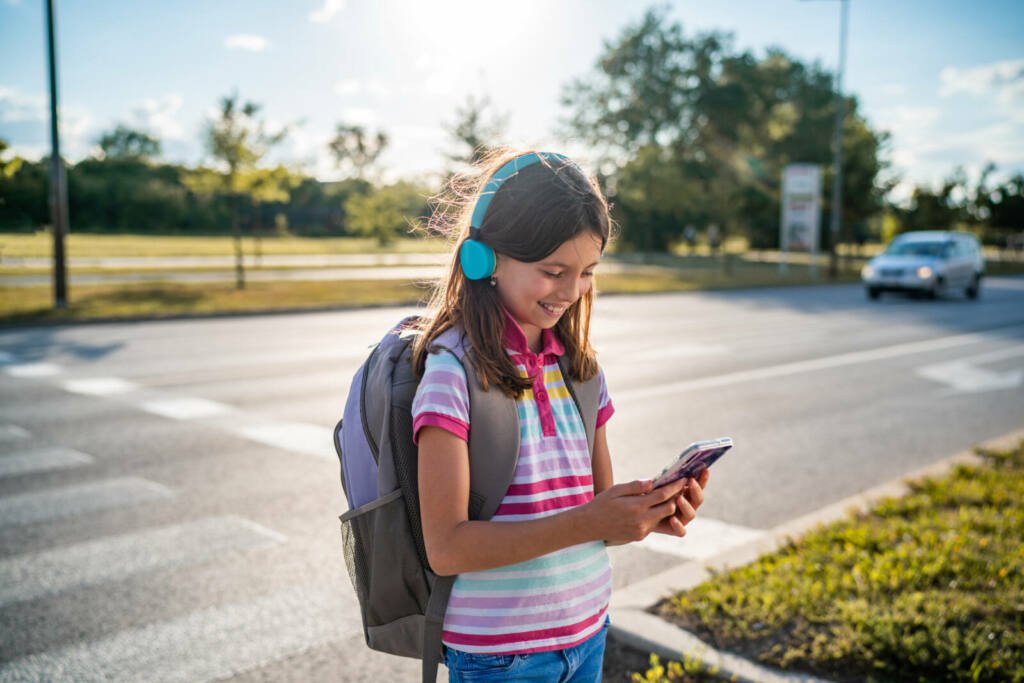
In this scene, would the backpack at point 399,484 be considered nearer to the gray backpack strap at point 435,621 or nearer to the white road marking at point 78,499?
the gray backpack strap at point 435,621

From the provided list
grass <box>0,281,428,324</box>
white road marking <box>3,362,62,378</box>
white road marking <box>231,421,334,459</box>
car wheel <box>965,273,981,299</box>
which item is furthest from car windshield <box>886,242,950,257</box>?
white road marking <box>3,362,62,378</box>

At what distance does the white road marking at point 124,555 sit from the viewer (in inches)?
156

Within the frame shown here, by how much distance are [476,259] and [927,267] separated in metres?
22.9

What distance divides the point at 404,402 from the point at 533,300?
0.32m

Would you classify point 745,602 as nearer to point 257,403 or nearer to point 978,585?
point 978,585

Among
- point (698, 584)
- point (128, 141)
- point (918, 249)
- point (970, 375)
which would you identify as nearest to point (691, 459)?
point (698, 584)

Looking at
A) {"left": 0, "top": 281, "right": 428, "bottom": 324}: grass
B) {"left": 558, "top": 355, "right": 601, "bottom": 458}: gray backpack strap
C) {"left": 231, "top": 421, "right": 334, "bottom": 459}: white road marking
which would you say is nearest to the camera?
{"left": 558, "top": 355, "right": 601, "bottom": 458}: gray backpack strap

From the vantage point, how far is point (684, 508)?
5.22 feet

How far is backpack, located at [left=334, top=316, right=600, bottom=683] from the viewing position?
5.01ft

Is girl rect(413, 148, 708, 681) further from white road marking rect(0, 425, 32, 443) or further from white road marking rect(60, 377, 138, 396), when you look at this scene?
white road marking rect(60, 377, 138, 396)

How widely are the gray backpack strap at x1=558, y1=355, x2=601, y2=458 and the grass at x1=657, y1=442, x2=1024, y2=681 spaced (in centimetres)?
172

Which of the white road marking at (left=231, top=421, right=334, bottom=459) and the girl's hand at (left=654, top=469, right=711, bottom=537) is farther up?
the girl's hand at (left=654, top=469, right=711, bottom=537)

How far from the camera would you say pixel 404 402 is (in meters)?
1.53

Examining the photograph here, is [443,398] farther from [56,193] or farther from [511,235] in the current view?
[56,193]
